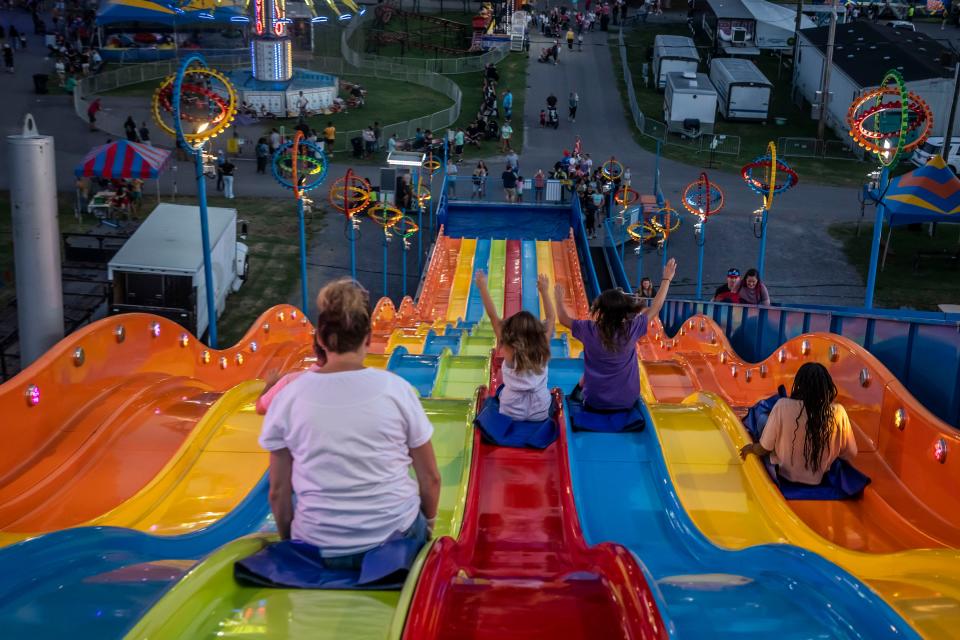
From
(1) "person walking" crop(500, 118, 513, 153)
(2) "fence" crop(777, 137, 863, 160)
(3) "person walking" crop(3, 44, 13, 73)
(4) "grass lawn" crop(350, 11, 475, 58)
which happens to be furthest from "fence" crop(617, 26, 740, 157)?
(3) "person walking" crop(3, 44, 13, 73)

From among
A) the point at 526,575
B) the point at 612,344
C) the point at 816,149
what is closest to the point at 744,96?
the point at 816,149

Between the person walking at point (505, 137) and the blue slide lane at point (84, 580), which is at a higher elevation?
the blue slide lane at point (84, 580)

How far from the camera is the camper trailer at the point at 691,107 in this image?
37.0 m

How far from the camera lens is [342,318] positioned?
12.6 feet

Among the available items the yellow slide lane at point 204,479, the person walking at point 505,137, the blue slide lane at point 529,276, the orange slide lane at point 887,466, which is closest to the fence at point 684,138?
the person walking at point 505,137

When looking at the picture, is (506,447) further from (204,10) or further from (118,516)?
(204,10)

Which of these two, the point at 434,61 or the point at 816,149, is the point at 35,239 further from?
the point at 434,61

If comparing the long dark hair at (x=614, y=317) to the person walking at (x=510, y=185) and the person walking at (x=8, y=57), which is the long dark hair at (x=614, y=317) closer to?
the person walking at (x=510, y=185)

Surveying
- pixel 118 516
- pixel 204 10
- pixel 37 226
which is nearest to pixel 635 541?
pixel 118 516

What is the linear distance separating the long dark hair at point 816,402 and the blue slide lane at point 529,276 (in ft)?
46.8

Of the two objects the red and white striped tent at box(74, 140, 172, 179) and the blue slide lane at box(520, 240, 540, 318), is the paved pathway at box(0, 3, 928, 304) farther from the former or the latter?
the red and white striped tent at box(74, 140, 172, 179)

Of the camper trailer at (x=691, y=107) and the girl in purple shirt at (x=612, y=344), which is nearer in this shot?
the girl in purple shirt at (x=612, y=344)

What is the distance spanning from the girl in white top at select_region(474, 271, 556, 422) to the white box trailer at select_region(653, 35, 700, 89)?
37189mm

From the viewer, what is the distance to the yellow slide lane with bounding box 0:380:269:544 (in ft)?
19.6
